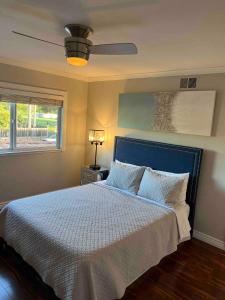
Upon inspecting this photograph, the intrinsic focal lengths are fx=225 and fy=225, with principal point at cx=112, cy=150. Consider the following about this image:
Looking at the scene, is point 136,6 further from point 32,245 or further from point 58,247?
point 32,245

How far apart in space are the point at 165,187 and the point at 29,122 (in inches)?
96.1

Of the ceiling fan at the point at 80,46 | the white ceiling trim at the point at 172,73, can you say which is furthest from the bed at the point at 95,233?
the ceiling fan at the point at 80,46

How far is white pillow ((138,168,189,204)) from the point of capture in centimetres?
279

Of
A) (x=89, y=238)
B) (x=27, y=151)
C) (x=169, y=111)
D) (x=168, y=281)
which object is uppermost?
(x=169, y=111)

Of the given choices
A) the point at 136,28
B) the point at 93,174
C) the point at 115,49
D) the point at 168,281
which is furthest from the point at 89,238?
the point at 93,174

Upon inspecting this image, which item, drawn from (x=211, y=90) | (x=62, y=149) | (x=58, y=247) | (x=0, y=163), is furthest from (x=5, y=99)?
Answer: (x=211, y=90)

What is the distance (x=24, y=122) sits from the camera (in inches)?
145

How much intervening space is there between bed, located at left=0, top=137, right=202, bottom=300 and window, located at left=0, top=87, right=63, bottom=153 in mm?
1349

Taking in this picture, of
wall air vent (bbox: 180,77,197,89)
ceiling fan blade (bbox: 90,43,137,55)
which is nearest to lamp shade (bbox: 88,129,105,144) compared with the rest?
wall air vent (bbox: 180,77,197,89)

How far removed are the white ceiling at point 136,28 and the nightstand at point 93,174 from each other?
1.82 metres

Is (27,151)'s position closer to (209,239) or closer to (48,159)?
(48,159)

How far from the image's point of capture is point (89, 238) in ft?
6.33

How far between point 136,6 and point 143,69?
187 centimetres

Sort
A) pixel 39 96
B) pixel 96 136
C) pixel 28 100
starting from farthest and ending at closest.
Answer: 1. pixel 96 136
2. pixel 39 96
3. pixel 28 100
